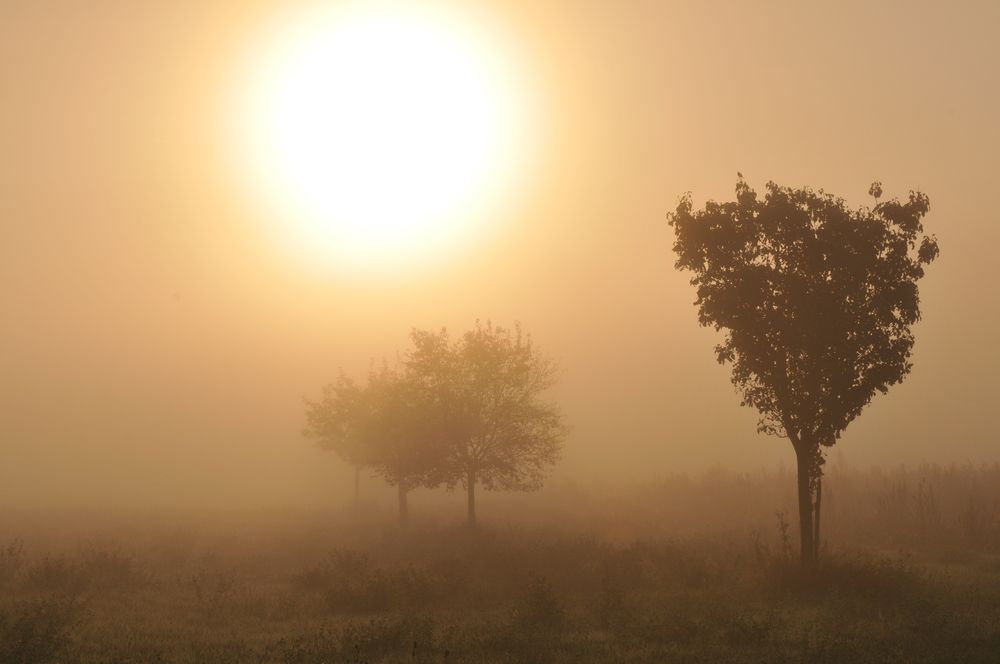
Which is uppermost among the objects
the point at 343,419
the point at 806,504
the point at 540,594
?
the point at 343,419

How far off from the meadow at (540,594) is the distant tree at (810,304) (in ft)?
12.5

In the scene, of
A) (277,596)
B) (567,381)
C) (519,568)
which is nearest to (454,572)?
(519,568)

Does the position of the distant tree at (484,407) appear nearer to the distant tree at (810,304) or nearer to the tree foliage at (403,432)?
the tree foliage at (403,432)

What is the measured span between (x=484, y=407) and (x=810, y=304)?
1886 cm

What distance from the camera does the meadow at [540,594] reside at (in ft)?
51.4

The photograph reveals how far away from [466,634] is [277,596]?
900 cm

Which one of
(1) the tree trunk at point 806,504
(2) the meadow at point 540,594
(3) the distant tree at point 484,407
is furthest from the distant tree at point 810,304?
(3) the distant tree at point 484,407

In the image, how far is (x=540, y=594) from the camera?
61.1 ft

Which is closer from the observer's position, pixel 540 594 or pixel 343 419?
pixel 540 594

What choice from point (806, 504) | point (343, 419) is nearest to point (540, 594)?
point (806, 504)

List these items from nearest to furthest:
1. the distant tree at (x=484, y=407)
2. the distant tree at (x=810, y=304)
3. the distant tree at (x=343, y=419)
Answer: the distant tree at (x=810, y=304), the distant tree at (x=484, y=407), the distant tree at (x=343, y=419)

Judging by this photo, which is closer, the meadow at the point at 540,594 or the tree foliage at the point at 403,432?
the meadow at the point at 540,594

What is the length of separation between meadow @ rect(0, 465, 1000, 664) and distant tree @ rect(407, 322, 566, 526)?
334 cm

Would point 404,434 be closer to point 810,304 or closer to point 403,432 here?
point 403,432
